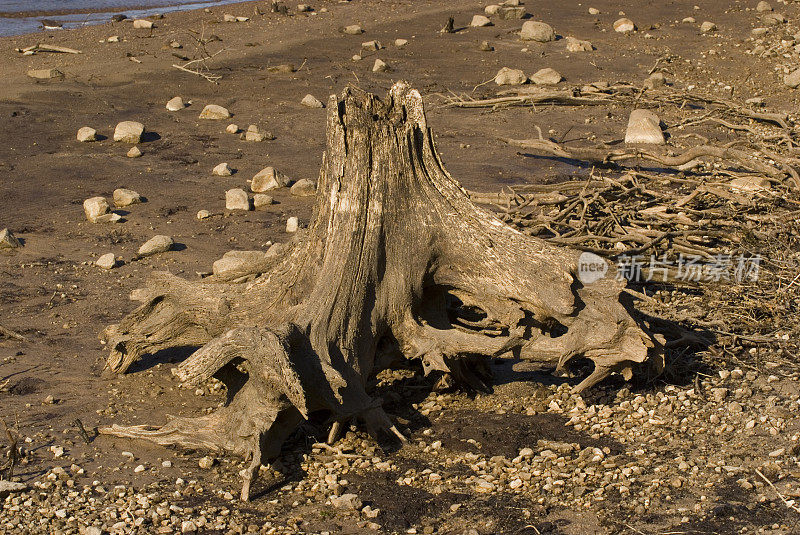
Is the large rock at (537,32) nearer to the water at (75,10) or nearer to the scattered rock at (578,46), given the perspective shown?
the scattered rock at (578,46)

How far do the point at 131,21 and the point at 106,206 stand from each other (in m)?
10.7

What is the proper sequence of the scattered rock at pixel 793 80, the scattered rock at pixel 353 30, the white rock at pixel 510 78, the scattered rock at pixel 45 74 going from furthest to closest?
the scattered rock at pixel 353 30, the white rock at pixel 510 78, the scattered rock at pixel 793 80, the scattered rock at pixel 45 74

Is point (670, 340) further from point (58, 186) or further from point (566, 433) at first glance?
point (58, 186)

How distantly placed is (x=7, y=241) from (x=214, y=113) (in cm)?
436

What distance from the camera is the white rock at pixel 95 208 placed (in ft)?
28.0

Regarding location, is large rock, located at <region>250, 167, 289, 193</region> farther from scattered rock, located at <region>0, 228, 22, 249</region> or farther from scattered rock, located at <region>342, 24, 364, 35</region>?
scattered rock, located at <region>342, 24, 364, 35</region>

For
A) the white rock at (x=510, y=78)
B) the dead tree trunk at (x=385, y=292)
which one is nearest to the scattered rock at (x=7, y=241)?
the dead tree trunk at (x=385, y=292)

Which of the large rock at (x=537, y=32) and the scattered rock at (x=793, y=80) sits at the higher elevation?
the large rock at (x=537, y=32)

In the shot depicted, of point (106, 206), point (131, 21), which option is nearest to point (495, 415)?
point (106, 206)

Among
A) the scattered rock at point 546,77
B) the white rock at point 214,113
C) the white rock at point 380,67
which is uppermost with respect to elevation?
the white rock at point 380,67

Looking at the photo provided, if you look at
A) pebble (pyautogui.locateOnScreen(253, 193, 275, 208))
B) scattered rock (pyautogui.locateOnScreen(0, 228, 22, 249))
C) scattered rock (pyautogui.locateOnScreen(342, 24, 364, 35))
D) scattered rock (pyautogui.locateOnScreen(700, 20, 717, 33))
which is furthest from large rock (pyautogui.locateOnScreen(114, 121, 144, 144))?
scattered rock (pyautogui.locateOnScreen(700, 20, 717, 33))

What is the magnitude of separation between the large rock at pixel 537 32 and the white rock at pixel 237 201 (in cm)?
860

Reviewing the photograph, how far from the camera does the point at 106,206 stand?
28.3 feet

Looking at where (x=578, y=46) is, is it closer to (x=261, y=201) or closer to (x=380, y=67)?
(x=380, y=67)
